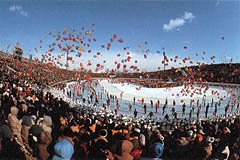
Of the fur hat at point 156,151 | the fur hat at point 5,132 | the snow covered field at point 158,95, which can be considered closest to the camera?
the fur hat at point 156,151

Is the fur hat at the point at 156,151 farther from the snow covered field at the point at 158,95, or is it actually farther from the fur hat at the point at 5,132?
the snow covered field at the point at 158,95

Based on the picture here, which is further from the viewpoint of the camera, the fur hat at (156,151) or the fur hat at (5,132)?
the fur hat at (5,132)

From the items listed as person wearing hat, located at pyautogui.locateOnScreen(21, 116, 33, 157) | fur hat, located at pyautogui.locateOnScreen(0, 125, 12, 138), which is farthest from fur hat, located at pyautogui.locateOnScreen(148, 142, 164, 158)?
fur hat, located at pyautogui.locateOnScreen(0, 125, 12, 138)

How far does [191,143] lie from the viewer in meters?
3.68

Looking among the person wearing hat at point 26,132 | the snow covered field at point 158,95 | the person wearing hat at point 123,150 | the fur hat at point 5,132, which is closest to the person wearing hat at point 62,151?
the person wearing hat at point 123,150

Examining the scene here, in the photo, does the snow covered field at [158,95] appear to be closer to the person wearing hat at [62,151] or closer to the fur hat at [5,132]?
the fur hat at [5,132]

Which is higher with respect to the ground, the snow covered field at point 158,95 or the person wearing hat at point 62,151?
the person wearing hat at point 62,151

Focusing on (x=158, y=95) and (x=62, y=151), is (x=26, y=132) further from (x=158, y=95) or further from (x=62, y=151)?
(x=158, y=95)

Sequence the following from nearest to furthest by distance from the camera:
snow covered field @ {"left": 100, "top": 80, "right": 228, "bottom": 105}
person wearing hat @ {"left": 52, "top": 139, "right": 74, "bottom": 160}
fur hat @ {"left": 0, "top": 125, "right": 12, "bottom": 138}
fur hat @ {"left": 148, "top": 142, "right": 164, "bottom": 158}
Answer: person wearing hat @ {"left": 52, "top": 139, "right": 74, "bottom": 160}
fur hat @ {"left": 148, "top": 142, "right": 164, "bottom": 158}
fur hat @ {"left": 0, "top": 125, "right": 12, "bottom": 138}
snow covered field @ {"left": 100, "top": 80, "right": 228, "bottom": 105}

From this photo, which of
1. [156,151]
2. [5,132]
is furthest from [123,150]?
[5,132]

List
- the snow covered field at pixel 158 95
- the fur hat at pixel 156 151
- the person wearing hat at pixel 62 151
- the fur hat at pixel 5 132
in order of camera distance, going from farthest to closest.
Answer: the snow covered field at pixel 158 95 → the fur hat at pixel 5 132 → the fur hat at pixel 156 151 → the person wearing hat at pixel 62 151

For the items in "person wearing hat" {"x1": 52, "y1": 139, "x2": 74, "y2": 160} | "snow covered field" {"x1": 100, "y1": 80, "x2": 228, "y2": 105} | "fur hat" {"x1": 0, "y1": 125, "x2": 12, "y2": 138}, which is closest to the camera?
"person wearing hat" {"x1": 52, "y1": 139, "x2": 74, "y2": 160}

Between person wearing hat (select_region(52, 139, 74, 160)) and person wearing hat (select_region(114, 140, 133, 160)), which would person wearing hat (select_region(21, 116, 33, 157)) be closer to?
person wearing hat (select_region(52, 139, 74, 160))

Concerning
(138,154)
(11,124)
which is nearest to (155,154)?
(138,154)
